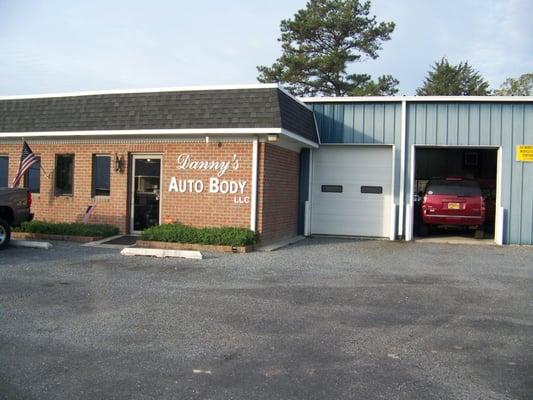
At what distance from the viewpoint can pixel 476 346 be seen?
5.65 meters

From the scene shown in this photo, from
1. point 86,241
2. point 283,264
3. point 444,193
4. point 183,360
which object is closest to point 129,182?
point 86,241

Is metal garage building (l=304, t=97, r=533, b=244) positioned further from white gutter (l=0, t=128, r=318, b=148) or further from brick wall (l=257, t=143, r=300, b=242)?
white gutter (l=0, t=128, r=318, b=148)

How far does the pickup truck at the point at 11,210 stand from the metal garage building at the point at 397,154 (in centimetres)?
782

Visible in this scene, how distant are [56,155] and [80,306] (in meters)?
9.09

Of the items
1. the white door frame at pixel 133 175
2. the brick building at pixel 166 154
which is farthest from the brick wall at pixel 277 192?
the white door frame at pixel 133 175

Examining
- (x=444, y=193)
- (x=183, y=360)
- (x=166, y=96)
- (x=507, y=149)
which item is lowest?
(x=183, y=360)

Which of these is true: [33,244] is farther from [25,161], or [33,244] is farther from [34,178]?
[34,178]

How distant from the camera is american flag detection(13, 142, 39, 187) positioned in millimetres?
14477

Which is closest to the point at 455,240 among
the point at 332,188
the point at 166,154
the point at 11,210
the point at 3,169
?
the point at 332,188

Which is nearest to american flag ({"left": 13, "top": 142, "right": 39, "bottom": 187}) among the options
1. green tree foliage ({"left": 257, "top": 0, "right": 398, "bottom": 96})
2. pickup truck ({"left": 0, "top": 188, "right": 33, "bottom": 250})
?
pickup truck ({"left": 0, "top": 188, "right": 33, "bottom": 250})

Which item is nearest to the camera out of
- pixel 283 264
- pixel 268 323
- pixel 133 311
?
pixel 268 323

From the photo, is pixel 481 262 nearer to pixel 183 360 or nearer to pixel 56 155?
pixel 183 360

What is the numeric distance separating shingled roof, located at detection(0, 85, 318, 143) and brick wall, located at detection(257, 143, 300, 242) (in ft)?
2.67

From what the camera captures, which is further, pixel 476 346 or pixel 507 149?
pixel 507 149
